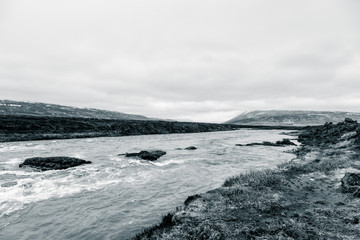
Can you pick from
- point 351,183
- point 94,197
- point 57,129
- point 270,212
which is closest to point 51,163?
point 94,197

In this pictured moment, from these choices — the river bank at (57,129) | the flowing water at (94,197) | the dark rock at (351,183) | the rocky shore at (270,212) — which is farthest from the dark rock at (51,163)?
the river bank at (57,129)

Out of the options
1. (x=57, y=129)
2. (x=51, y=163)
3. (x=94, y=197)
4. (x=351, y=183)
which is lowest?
(x=94, y=197)

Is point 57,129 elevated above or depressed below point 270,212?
above

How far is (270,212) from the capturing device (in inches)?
443

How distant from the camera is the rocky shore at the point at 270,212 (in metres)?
9.06

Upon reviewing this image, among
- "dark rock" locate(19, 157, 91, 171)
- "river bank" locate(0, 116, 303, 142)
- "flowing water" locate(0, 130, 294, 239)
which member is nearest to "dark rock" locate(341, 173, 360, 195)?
"flowing water" locate(0, 130, 294, 239)

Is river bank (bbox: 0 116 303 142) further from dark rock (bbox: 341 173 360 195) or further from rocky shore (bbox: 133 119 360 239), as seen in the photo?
dark rock (bbox: 341 173 360 195)

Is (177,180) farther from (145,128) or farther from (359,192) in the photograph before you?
(145,128)

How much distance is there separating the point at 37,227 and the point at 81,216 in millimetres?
2208

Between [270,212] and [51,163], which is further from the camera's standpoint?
[51,163]

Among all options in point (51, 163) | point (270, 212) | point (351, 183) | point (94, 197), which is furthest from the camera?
point (51, 163)

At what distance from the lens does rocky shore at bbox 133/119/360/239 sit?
29.7 ft

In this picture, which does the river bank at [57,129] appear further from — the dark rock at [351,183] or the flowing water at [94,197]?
the dark rock at [351,183]

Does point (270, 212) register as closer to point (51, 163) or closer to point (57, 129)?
point (51, 163)
